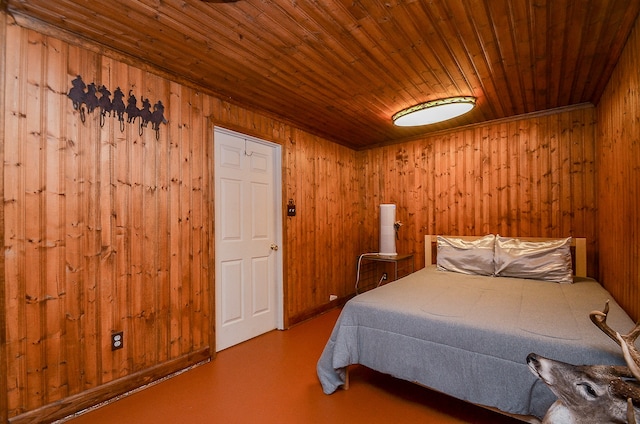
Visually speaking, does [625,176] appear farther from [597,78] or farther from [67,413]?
[67,413]

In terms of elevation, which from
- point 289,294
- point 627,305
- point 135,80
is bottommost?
point 289,294

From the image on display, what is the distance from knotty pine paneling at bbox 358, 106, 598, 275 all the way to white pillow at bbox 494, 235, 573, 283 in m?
0.46

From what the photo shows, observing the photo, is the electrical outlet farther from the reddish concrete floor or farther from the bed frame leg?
the bed frame leg

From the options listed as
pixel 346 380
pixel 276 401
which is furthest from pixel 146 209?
pixel 346 380

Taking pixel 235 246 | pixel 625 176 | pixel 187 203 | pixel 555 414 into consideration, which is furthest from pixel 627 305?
pixel 187 203

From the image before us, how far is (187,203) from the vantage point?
2.55 meters

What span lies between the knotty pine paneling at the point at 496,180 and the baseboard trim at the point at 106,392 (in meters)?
3.04

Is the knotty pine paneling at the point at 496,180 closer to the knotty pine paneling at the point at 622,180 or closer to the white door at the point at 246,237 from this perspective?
the knotty pine paneling at the point at 622,180

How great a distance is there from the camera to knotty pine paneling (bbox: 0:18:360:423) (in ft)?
5.66

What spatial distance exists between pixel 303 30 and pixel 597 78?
2.52 m

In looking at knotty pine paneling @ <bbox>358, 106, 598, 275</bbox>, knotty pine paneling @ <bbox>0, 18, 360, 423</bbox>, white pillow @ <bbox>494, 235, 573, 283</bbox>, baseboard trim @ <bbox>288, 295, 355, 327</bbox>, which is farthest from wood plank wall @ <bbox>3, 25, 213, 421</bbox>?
white pillow @ <bbox>494, 235, 573, 283</bbox>

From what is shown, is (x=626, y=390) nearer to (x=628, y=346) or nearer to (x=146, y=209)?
(x=628, y=346)

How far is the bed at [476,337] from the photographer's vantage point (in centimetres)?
150

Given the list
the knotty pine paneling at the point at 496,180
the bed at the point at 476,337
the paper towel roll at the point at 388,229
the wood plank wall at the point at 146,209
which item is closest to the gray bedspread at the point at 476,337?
the bed at the point at 476,337
